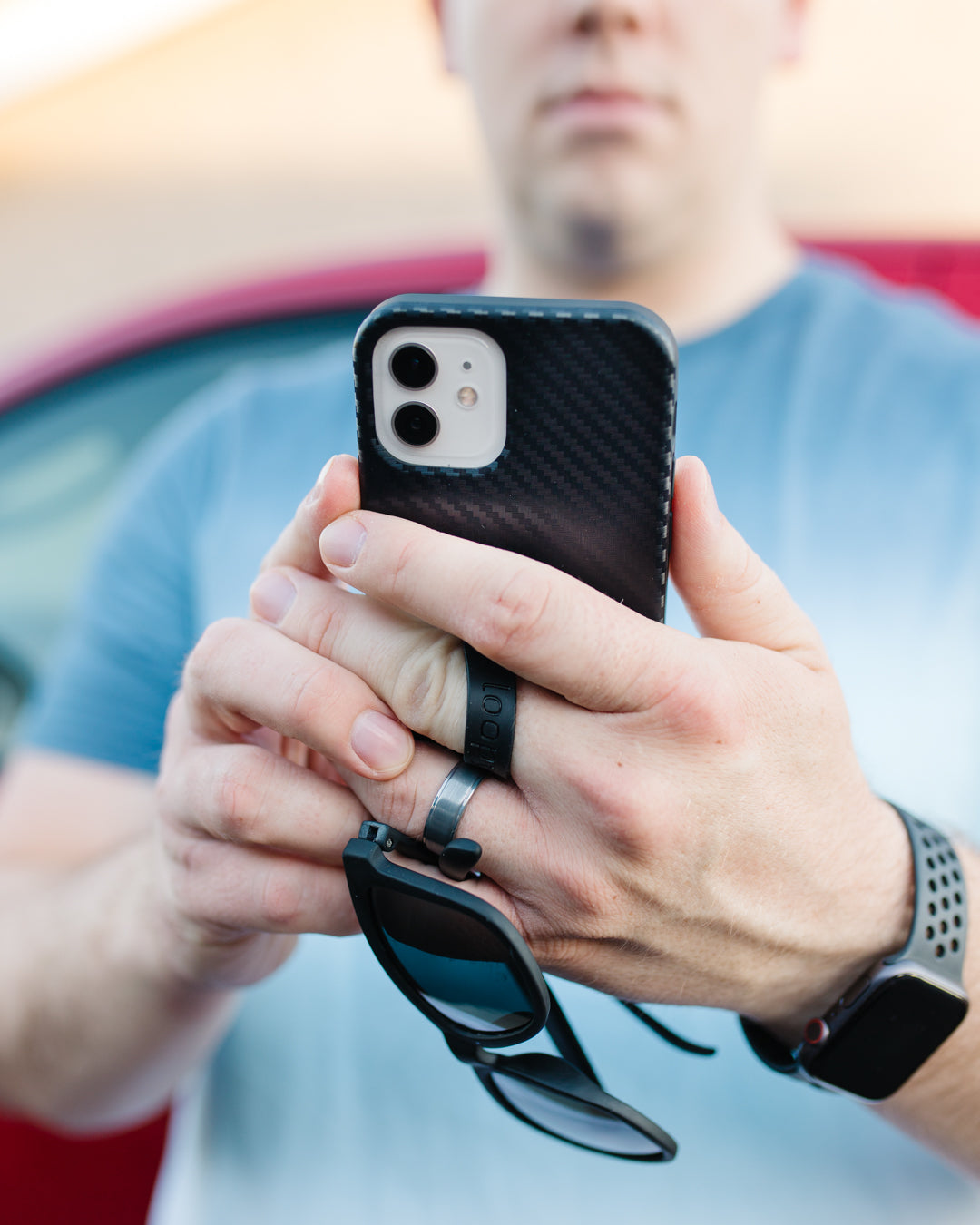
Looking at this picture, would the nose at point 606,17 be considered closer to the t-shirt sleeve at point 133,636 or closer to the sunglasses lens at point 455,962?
the t-shirt sleeve at point 133,636

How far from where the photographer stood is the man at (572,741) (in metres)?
0.56

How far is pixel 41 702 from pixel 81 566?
71 cm

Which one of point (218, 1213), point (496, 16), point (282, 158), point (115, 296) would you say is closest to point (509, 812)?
point (218, 1213)

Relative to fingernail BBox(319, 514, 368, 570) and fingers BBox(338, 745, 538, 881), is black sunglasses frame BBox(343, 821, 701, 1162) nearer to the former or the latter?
fingers BBox(338, 745, 538, 881)

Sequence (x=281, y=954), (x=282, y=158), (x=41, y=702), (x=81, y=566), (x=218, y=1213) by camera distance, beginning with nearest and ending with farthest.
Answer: (x=281, y=954)
(x=218, y=1213)
(x=41, y=702)
(x=81, y=566)
(x=282, y=158)

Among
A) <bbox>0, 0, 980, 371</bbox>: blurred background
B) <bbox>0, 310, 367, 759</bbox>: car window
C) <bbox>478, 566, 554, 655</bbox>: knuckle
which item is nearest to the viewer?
<bbox>478, 566, 554, 655</bbox>: knuckle

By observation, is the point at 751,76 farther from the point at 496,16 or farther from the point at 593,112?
the point at 496,16

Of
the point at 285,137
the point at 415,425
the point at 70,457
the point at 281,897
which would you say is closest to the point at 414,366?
the point at 415,425

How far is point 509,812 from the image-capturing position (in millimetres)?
576

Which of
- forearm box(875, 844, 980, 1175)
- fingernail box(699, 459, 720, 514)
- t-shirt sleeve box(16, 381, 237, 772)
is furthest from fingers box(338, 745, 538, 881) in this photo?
t-shirt sleeve box(16, 381, 237, 772)

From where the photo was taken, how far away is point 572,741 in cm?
55

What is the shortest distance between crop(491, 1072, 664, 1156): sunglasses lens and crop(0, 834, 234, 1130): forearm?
33cm

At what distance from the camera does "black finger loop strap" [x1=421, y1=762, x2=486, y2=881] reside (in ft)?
1.85

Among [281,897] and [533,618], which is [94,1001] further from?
[533,618]
